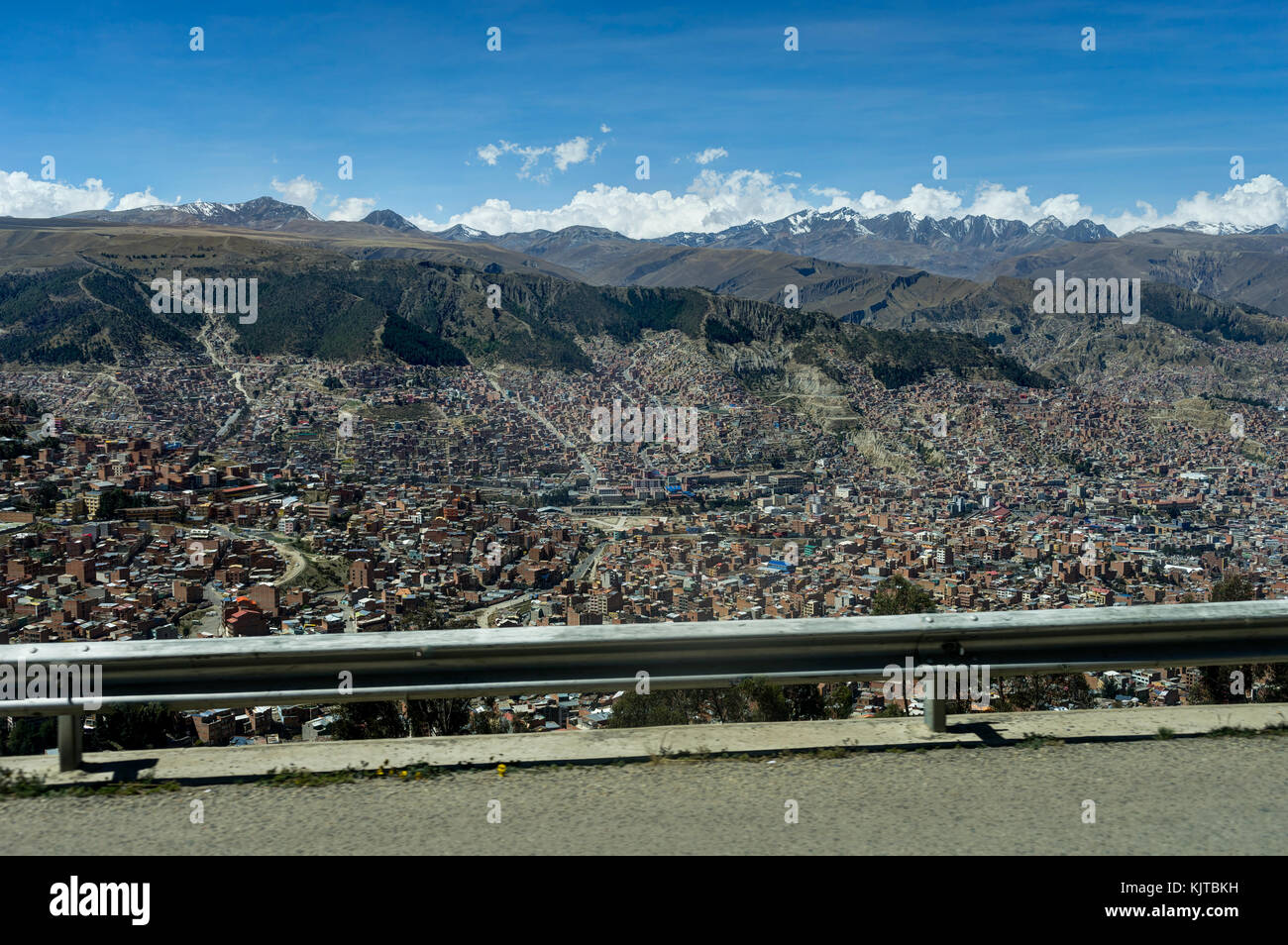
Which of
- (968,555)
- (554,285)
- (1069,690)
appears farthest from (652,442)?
(554,285)

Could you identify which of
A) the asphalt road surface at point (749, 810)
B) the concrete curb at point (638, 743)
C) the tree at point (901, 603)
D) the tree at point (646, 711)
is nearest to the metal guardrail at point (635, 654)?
the concrete curb at point (638, 743)

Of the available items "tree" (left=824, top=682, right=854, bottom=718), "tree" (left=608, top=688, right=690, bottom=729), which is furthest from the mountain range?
"tree" (left=824, top=682, right=854, bottom=718)

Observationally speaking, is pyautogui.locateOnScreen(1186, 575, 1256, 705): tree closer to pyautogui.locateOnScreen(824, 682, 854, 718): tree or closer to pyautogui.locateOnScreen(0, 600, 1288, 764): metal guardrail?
pyautogui.locateOnScreen(0, 600, 1288, 764): metal guardrail

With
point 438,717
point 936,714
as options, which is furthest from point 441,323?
point 936,714

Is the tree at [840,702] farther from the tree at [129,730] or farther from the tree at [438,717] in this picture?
the tree at [129,730]

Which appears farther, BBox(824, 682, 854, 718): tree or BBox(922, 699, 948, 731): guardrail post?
BBox(824, 682, 854, 718): tree

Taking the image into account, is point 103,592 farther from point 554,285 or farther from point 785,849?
point 554,285

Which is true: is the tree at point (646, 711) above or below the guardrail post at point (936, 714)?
below
